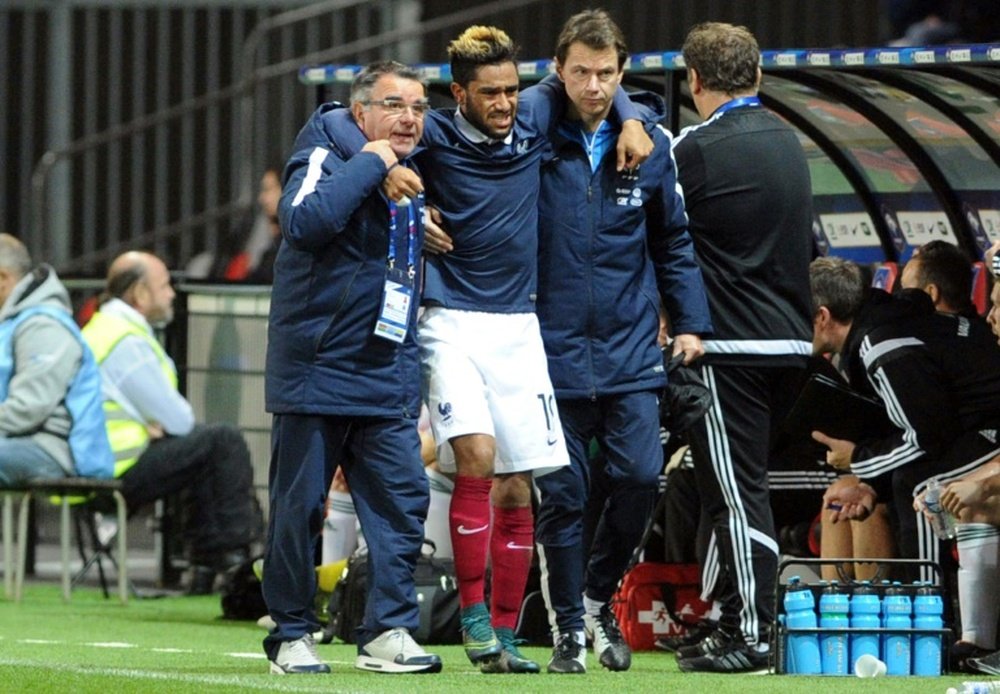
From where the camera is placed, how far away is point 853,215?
10.8 m

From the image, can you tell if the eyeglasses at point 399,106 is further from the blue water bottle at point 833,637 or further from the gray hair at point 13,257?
the gray hair at point 13,257

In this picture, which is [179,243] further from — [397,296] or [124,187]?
[397,296]

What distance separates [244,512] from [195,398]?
89 cm

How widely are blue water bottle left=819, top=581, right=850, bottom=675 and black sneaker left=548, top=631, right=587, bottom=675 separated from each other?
0.83 meters

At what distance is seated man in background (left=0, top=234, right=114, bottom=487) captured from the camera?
39.7ft

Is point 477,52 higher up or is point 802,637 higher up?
point 477,52

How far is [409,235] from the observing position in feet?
25.2

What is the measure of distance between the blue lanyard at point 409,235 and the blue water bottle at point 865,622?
75.1 inches

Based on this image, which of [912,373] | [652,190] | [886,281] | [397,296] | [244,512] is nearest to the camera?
[397,296]

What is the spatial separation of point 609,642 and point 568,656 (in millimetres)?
305

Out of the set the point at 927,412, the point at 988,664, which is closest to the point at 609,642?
the point at 988,664

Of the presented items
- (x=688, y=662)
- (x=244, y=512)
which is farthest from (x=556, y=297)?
(x=244, y=512)

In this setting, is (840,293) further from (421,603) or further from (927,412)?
(421,603)

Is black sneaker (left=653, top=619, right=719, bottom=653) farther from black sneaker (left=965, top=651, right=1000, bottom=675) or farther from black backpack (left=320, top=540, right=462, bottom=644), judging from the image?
black sneaker (left=965, top=651, right=1000, bottom=675)
